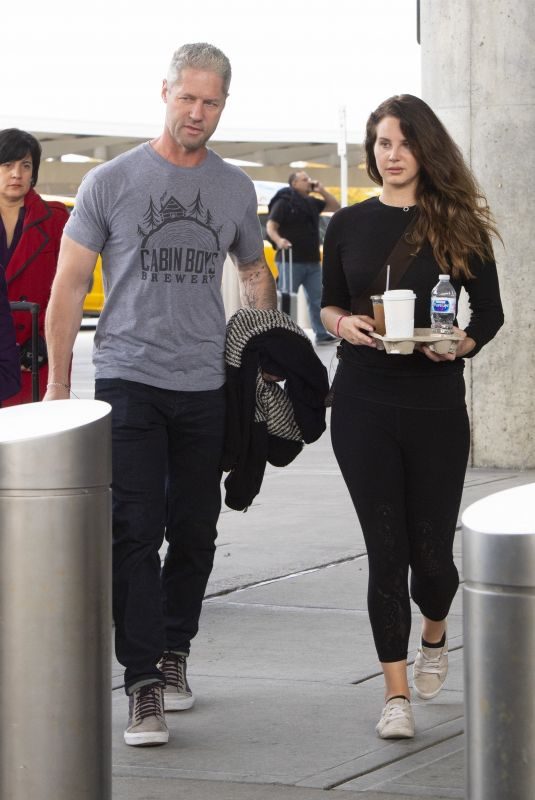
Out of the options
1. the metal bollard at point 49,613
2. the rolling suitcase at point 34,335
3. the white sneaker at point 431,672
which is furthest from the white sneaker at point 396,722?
the rolling suitcase at point 34,335

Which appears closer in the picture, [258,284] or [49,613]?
[49,613]

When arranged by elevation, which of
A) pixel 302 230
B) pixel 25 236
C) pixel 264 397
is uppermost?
pixel 302 230

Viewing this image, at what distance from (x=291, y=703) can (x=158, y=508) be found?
814 mm

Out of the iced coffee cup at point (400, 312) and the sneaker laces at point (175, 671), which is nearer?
the iced coffee cup at point (400, 312)

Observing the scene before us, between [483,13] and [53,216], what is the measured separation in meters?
4.73

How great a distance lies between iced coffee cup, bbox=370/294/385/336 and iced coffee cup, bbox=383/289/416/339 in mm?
93

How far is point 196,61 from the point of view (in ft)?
16.4

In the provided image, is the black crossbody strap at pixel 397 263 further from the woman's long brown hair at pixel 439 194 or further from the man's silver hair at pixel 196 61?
the man's silver hair at pixel 196 61

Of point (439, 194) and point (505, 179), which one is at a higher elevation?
point (505, 179)

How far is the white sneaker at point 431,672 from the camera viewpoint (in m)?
5.24

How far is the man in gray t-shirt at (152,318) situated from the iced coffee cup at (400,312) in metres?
0.68

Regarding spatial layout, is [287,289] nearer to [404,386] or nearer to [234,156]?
[404,386]

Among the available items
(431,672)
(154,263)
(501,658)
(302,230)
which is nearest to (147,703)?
(431,672)

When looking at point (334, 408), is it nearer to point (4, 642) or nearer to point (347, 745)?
point (347, 745)
